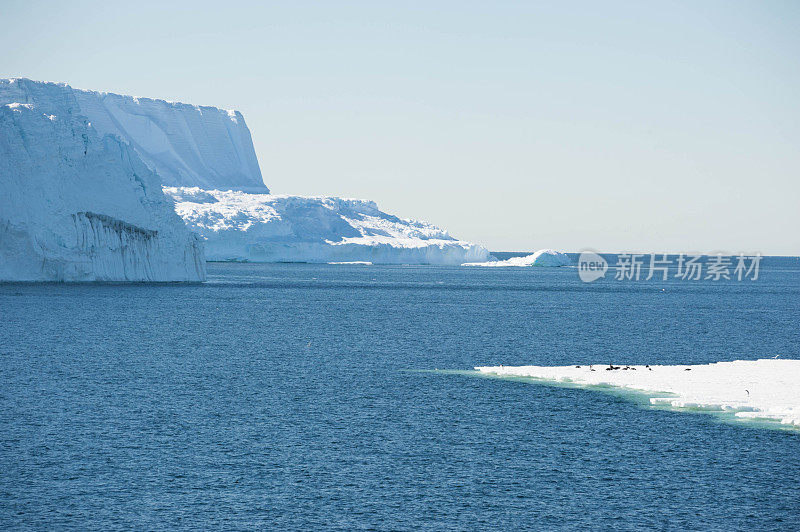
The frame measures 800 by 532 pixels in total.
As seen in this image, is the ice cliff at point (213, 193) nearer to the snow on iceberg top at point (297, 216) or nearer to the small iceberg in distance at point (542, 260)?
the snow on iceberg top at point (297, 216)

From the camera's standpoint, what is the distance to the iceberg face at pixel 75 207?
72312 millimetres

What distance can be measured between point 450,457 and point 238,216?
13458cm

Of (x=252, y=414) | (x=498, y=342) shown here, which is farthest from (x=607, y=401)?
(x=498, y=342)

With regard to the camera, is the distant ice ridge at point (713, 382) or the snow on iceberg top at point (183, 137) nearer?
the distant ice ridge at point (713, 382)

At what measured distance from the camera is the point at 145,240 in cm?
8162

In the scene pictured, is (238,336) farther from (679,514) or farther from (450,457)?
(679,514)

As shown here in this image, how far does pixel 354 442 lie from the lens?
68.3ft

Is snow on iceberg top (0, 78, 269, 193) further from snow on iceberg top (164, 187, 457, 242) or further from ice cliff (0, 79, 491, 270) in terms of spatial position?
snow on iceberg top (164, 187, 457, 242)

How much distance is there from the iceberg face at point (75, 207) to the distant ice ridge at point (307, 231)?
59.1m

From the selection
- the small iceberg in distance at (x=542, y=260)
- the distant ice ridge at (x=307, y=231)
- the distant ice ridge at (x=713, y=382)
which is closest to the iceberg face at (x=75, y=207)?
the distant ice ridge at (x=713, y=382)

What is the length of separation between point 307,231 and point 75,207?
90.0 metres

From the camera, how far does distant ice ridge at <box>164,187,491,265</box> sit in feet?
490

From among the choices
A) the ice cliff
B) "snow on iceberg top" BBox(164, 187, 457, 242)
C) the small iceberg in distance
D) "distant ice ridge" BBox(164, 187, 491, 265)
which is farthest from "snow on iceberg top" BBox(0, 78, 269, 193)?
the small iceberg in distance

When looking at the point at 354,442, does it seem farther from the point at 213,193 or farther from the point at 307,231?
the point at 307,231
